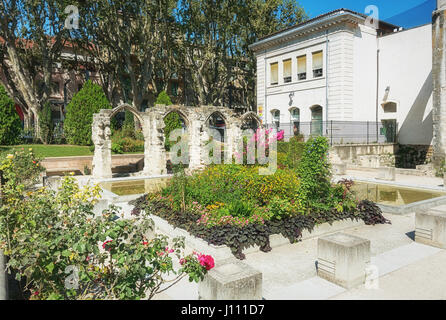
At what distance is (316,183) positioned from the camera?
8.25 meters

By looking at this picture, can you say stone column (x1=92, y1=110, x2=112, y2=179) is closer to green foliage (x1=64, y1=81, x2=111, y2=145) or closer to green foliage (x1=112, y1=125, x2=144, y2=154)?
green foliage (x1=112, y1=125, x2=144, y2=154)

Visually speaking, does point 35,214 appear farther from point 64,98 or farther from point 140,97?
point 64,98

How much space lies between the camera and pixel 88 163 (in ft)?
61.8

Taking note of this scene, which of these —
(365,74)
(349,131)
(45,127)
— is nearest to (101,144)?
(45,127)

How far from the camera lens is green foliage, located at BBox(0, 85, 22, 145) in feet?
68.5

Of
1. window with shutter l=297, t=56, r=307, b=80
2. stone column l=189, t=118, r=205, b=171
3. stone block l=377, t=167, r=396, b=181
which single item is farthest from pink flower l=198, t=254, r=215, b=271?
window with shutter l=297, t=56, r=307, b=80

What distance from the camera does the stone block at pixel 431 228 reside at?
22.7 ft

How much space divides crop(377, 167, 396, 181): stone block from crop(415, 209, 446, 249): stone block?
27.7ft

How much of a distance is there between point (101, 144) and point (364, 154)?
1776cm

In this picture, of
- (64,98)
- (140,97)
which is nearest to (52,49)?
(140,97)

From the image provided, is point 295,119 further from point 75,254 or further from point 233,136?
point 75,254

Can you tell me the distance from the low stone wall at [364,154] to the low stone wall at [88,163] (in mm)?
12633
